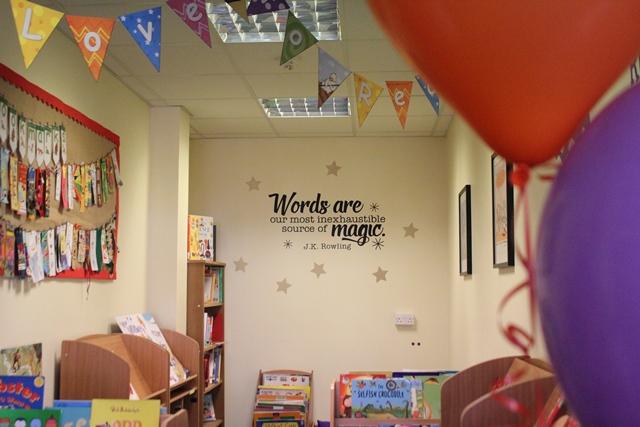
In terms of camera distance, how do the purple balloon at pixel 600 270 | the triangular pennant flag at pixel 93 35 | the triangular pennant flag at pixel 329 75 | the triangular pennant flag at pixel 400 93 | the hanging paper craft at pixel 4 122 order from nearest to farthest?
the purple balloon at pixel 600 270 < the triangular pennant flag at pixel 93 35 < the hanging paper craft at pixel 4 122 < the triangular pennant flag at pixel 329 75 < the triangular pennant flag at pixel 400 93

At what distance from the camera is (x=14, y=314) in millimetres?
3020

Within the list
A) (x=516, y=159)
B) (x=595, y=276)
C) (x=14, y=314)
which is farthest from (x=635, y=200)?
(x=14, y=314)

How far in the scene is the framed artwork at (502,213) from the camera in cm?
302

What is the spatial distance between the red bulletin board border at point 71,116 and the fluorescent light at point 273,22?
2.75 ft

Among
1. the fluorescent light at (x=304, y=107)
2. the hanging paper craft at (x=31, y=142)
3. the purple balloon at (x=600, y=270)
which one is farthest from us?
the fluorescent light at (x=304, y=107)

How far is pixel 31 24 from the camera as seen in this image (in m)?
2.55

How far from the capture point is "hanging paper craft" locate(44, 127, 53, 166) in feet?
10.8

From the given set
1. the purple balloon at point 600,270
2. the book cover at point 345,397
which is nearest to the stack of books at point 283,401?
the book cover at point 345,397

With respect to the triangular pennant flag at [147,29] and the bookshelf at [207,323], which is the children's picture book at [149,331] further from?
the triangular pennant flag at [147,29]

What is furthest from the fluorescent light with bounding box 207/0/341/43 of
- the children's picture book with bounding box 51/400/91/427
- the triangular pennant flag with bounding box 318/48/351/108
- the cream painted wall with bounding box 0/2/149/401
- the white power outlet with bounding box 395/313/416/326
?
the white power outlet with bounding box 395/313/416/326

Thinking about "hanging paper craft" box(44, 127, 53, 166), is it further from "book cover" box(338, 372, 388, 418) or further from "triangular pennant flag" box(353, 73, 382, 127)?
"book cover" box(338, 372, 388, 418)

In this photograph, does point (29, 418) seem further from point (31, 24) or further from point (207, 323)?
point (207, 323)

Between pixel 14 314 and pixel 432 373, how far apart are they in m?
1.98

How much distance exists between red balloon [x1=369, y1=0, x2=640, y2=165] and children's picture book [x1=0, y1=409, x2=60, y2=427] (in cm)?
211
